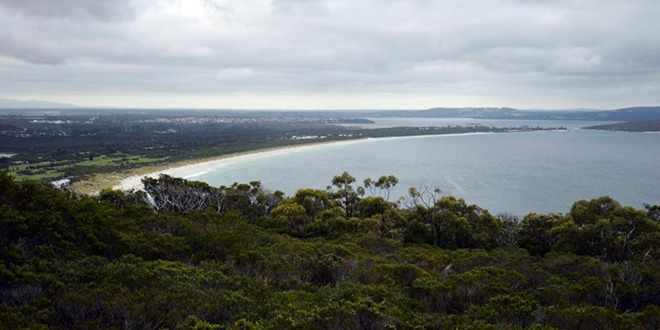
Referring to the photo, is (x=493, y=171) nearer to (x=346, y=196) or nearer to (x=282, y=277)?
(x=346, y=196)

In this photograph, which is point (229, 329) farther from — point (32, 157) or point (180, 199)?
point (32, 157)

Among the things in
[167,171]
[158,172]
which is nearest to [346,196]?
[167,171]

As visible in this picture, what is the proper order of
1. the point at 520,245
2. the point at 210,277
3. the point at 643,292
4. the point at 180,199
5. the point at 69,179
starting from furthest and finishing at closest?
the point at 69,179
the point at 180,199
the point at 520,245
the point at 643,292
the point at 210,277

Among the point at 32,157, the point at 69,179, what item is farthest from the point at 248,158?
the point at 32,157

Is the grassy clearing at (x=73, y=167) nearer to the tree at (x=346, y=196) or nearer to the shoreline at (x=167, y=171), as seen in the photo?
the shoreline at (x=167, y=171)

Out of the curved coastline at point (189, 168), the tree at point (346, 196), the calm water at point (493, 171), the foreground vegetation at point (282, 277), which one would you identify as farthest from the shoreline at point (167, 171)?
the foreground vegetation at point (282, 277)
